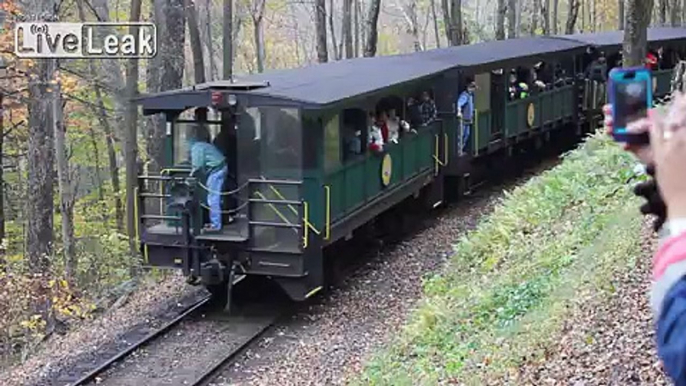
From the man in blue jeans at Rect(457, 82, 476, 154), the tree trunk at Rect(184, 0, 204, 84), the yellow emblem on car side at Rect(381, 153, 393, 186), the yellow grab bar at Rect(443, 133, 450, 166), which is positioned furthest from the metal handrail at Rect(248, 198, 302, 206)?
the tree trunk at Rect(184, 0, 204, 84)

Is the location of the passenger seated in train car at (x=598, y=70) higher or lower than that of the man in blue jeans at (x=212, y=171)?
higher

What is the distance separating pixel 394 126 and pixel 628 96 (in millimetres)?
12212

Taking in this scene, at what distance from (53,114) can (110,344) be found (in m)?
7.30

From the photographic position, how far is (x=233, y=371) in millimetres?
9992

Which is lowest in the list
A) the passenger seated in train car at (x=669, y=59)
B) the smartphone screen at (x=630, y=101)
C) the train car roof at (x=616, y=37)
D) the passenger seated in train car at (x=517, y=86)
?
the passenger seated in train car at (x=517, y=86)

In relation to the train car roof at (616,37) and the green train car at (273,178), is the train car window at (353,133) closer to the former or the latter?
the green train car at (273,178)

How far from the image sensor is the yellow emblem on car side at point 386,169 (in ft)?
46.4

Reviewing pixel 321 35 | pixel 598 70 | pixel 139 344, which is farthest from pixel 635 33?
pixel 321 35

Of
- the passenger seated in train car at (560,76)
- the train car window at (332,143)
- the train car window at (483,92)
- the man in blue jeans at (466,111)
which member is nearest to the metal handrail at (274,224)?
the train car window at (332,143)

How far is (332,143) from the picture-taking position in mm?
12055

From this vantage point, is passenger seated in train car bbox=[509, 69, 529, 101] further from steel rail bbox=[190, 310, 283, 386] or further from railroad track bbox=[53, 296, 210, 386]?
railroad track bbox=[53, 296, 210, 386]

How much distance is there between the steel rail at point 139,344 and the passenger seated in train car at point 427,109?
5.59 meters

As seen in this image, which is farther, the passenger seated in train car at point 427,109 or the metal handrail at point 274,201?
the passenger seated in train car at point 427,109

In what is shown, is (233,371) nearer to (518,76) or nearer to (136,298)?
(136,298)
